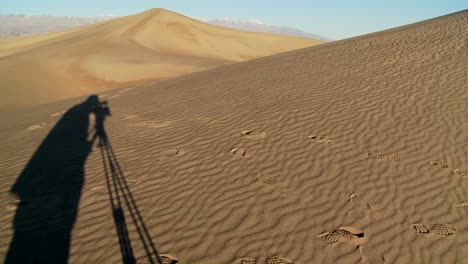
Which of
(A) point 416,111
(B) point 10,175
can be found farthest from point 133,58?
(A) point 416,111

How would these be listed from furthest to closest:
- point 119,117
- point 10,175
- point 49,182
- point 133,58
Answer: point 133,58
point 119,117
point 10,175
point 49,182

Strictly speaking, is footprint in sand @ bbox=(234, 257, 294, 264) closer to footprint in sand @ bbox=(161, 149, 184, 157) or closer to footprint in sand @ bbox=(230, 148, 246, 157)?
footprint in sand @ bbox=(230, 148, 246, 157)

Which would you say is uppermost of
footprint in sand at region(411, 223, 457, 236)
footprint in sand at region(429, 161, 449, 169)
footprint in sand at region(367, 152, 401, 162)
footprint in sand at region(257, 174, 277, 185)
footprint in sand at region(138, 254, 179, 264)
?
footprint in sand at region(367, 152, 401, 162)

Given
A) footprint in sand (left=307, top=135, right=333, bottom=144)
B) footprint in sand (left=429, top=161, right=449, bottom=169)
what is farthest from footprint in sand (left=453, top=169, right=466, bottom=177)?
footprint in sand (left=307, top=135, right=333, bottom=144)

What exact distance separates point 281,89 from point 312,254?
644 cm

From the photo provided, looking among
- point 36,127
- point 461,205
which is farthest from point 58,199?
point 461,205

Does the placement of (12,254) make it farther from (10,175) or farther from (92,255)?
(10,175)

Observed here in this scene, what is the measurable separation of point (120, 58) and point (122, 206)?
1944 centimetres

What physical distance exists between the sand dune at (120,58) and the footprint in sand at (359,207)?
15.7 m

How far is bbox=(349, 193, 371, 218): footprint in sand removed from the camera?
480 cm

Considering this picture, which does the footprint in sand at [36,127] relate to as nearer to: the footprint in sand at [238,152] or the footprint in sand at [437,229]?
the footprint in sand at [238,152]

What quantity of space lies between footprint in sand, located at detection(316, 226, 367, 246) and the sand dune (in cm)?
1604

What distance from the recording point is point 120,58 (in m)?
22.7

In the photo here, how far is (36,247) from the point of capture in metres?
4.39
